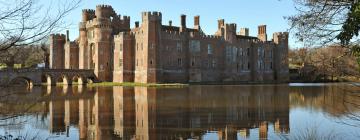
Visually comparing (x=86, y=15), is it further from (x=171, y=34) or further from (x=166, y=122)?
(x=166, y=122)

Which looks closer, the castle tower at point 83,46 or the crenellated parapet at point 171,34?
the crenellated parapet at point 171,34

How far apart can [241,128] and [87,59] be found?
55639 millimetres

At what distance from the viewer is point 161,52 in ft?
195

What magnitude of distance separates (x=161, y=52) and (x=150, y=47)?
8.90 feet

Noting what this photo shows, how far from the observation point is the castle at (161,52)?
2282 inches

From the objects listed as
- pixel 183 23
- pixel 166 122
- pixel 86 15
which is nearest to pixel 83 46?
pixel 86 15

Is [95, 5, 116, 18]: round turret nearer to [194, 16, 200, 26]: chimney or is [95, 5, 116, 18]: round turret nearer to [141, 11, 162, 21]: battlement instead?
[141, 11, 162, 21]: battlement

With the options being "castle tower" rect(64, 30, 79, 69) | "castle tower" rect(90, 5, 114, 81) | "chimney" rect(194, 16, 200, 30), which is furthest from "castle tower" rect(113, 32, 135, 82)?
"chimney" rect(194, 16, 200, 30)

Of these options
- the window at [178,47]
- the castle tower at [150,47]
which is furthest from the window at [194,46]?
the castle tower at [150,47]

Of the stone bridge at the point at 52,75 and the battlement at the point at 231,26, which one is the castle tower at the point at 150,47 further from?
the battlement at the point at 231,26

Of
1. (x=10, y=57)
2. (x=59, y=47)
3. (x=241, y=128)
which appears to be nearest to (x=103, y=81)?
(x=59, y=47)

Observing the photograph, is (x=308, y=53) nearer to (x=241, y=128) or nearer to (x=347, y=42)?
(x=347, y=42)

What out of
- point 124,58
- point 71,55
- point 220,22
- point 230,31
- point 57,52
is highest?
point 220,22

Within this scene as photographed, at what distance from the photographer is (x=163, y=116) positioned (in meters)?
17.8
